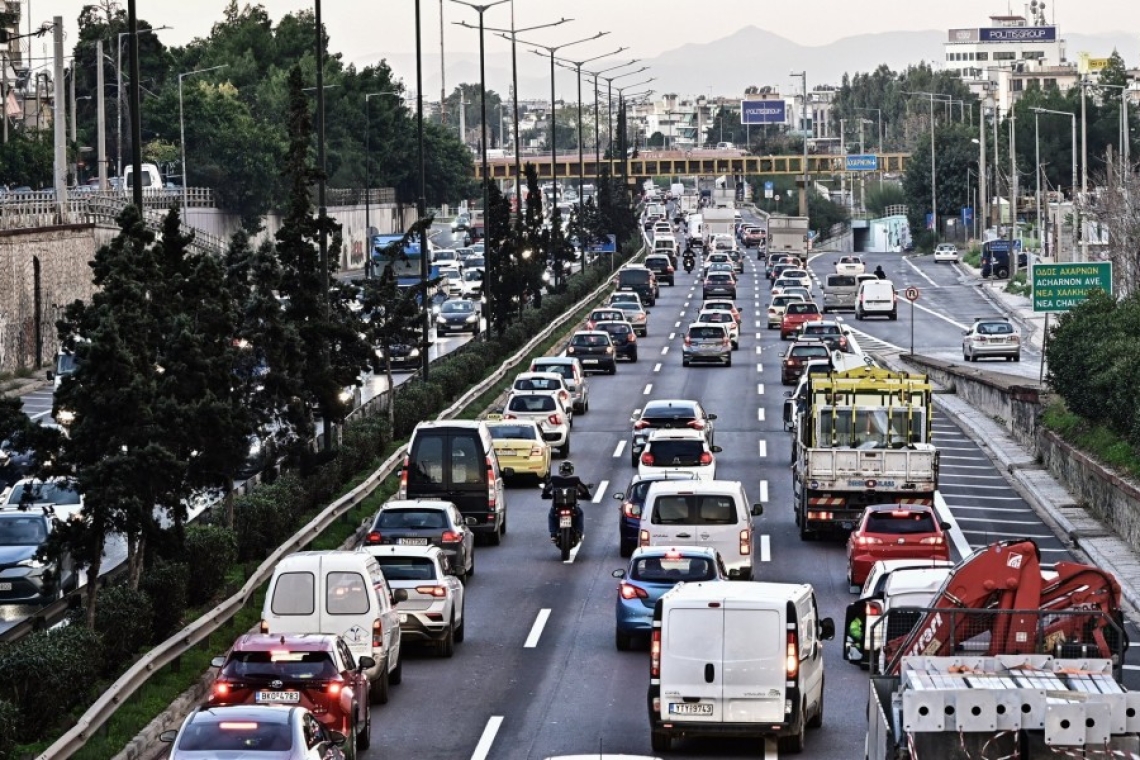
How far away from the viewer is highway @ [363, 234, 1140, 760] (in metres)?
24.1

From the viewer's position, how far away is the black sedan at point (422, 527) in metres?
32.8

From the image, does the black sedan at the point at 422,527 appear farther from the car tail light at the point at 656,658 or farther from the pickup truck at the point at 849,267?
the pickup truck at the point at 849,267

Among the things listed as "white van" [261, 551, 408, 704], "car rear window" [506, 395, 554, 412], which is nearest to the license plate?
"white van" [261, 551, 408, 704]

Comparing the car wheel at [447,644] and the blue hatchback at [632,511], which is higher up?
the blue hatchback at [632,511]

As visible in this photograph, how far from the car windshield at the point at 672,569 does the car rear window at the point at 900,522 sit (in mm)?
5505

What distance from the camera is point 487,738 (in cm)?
2420

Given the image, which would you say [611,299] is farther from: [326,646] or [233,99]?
[326,646]

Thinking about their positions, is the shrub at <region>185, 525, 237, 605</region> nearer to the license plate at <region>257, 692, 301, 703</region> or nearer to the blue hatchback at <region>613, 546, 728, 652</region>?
the blue hatchback at <region>613, 546, 728, 652</region>

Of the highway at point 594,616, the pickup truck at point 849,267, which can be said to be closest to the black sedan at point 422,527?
the highway at point 594,616

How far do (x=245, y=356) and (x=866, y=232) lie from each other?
159m

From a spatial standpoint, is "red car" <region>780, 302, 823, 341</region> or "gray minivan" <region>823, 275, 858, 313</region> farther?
"gray minivan" <region>823, 275, 858, 313</region>

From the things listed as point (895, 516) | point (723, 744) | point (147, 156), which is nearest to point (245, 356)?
point (895, 516)

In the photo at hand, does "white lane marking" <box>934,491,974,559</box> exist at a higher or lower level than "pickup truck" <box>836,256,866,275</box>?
lower

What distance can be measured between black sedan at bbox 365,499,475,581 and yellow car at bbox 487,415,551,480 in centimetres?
1165
